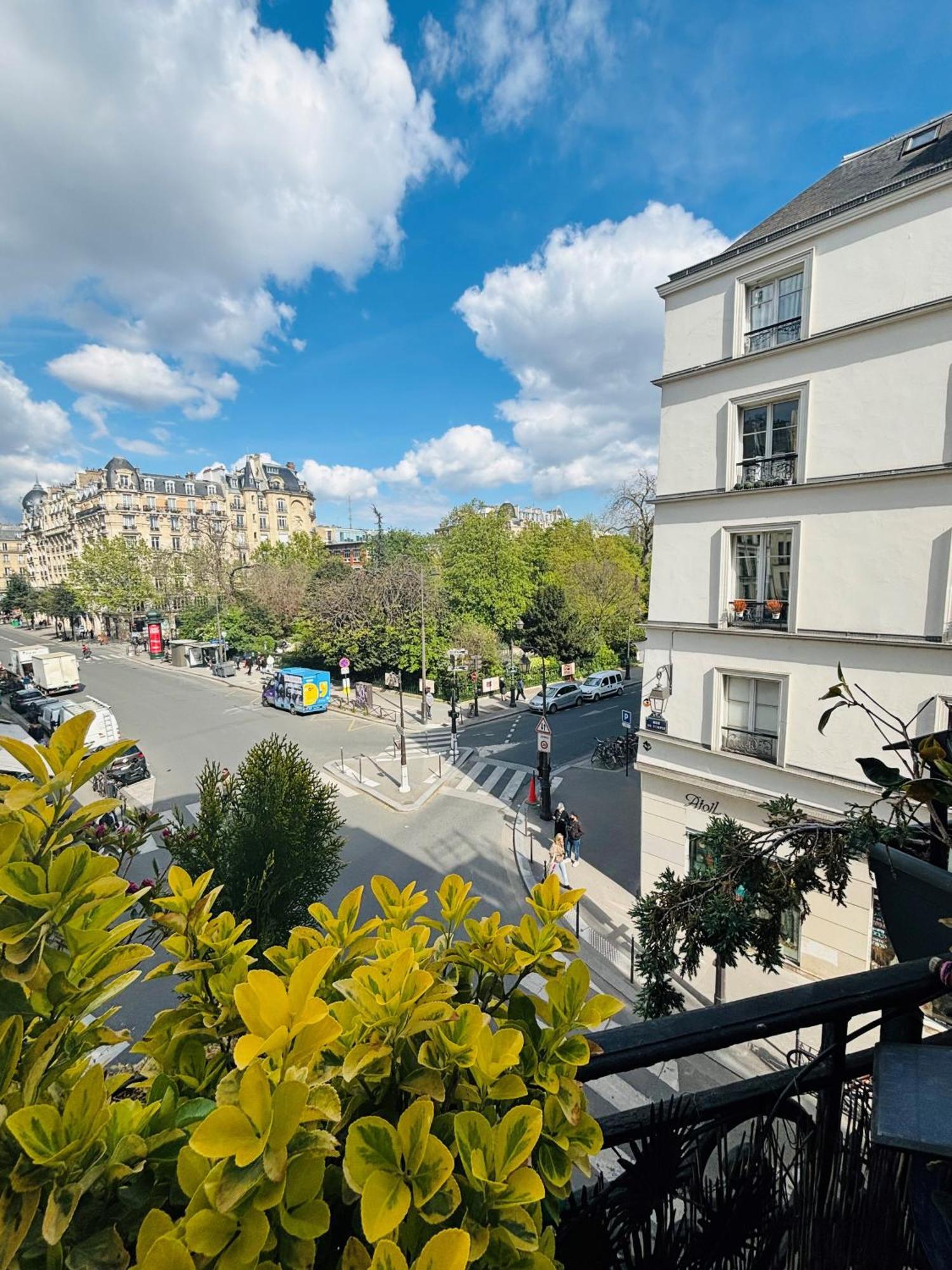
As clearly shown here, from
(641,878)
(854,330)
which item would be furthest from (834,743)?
(854,330)

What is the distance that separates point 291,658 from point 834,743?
30.6 m

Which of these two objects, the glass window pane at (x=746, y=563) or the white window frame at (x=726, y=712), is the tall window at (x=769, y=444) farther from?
the white window frame at (x=726, y=712)

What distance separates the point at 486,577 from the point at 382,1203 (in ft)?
102

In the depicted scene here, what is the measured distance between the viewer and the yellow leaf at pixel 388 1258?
68 cm

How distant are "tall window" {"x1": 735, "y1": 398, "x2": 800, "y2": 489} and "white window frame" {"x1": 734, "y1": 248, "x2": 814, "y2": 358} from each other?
2.66 feet

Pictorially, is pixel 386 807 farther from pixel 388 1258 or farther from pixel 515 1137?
pixel 388 1258

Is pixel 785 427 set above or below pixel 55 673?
above

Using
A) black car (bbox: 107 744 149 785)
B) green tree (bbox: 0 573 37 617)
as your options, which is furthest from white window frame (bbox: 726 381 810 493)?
green tree (bbox: 0 573 37 617)

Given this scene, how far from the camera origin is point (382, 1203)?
745 millimetres

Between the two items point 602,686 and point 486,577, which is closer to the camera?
point 602,686

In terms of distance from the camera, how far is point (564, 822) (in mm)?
12898

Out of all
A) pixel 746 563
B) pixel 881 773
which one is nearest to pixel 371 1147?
pixel 881 773

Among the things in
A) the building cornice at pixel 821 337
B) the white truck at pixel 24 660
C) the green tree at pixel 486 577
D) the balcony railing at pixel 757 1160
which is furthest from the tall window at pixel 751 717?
the white truck at pixel 24 660

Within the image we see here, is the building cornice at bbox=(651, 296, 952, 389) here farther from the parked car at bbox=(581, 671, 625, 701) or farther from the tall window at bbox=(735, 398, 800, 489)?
the parked car at bbox=(581, 671, 625, 701)
